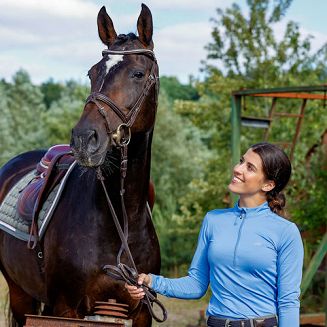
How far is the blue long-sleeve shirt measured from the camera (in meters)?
2.70

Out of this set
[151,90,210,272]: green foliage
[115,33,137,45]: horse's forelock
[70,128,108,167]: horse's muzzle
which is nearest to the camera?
[70,128,108,167]: horse's muzzle

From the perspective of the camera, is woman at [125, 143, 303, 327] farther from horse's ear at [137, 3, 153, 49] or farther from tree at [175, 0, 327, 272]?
tree at [175, 0, 327, 272]

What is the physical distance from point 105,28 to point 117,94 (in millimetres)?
596

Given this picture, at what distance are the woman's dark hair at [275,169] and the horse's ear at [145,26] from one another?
4.01 ft

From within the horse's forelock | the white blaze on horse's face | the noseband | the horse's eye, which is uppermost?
the horse's forelock

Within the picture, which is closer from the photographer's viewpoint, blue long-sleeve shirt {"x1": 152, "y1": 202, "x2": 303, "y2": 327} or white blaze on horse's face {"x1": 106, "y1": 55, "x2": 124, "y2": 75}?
blue long-sleeve shirt {"x1": 152, "y1": 202, "x2": 303, "y2": 327}

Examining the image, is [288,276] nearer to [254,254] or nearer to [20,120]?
[254,254]

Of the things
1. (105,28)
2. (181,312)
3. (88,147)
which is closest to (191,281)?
(88,147)

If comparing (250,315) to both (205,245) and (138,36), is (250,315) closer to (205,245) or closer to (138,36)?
(205,245)

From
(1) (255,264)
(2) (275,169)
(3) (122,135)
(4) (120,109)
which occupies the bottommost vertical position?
(1) (255,264)

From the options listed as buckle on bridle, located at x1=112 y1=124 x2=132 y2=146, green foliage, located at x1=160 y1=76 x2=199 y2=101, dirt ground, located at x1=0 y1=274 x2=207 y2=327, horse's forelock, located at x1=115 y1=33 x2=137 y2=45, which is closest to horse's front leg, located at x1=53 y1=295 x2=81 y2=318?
buckle on bridle, located at x1=112 y1=124 x2=132 y2=146

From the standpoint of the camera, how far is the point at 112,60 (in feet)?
11.8

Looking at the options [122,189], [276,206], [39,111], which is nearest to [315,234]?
[122,189]

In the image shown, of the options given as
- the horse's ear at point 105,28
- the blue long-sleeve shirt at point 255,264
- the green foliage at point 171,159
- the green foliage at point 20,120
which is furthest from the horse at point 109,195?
the green foliage at point 20,120
